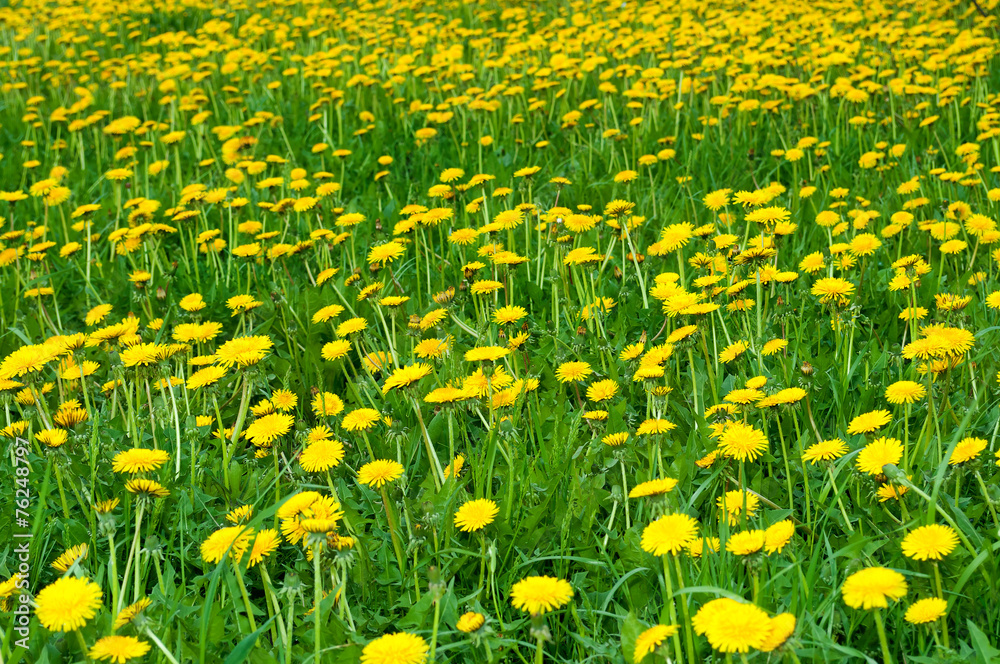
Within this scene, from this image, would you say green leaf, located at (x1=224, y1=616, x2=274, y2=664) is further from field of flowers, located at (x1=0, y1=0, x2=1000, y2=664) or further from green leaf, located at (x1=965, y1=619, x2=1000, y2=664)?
green leaf, located at (x1=965, y1=619, x2=1000, y2=664)

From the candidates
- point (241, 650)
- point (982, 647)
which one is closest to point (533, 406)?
point (241, 650)

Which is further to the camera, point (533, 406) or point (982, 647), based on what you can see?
point (533, 406)

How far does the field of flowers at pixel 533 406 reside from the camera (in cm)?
150

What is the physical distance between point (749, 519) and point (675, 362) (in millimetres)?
666

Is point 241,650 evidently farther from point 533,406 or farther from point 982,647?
point 982,647

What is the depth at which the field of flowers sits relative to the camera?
150cm

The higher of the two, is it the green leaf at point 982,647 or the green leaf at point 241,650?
the green leaf at point 241,650

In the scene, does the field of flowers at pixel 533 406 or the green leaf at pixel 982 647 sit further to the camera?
the field of flowers at pixel 533 406

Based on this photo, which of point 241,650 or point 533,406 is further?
point 533,406

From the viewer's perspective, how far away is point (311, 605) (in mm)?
1689

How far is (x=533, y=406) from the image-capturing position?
7.19ft

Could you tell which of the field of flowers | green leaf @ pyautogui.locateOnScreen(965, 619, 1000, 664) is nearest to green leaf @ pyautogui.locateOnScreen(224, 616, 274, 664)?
the field of flowers

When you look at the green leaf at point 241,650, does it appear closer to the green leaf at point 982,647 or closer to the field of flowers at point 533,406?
the field of flowers at point 533,406

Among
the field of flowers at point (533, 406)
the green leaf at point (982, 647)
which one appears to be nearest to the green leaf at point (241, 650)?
the field of flowers at point (533, 406)
